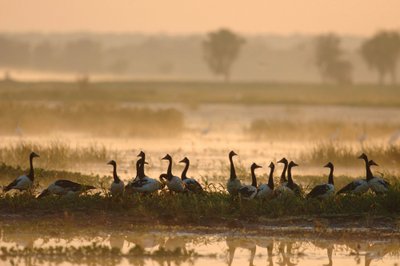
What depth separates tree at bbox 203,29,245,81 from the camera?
425 ft

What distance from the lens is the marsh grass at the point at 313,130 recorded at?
4400 cm

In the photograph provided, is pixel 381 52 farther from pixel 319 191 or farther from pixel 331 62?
pixel 319 191

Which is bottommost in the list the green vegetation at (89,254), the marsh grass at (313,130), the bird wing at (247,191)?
the green vegetation at (89,254)

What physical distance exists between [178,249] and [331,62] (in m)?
112

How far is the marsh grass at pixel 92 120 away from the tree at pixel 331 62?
234 ft

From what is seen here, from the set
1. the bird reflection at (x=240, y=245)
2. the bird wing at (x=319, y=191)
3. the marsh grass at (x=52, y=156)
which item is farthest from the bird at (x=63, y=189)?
the marsh grass at (x=52, y=156)

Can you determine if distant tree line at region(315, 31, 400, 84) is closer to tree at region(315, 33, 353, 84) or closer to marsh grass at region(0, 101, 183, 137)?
tree at region(315, 33, 353, 84)

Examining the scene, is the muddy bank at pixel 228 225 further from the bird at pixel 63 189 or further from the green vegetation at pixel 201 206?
the bird at pixel 63 189

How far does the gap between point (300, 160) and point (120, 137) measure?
1174cm

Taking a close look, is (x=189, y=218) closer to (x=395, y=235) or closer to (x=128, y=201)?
(x=128, y=201)

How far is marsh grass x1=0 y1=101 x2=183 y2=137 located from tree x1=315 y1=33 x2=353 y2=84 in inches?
2812

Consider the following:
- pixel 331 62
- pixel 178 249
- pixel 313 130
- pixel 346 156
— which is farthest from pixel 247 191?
pixel 331 62

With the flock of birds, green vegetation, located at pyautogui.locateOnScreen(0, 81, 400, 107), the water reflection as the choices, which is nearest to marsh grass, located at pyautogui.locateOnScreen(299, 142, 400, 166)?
the flock of birds

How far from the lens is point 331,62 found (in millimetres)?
127062
